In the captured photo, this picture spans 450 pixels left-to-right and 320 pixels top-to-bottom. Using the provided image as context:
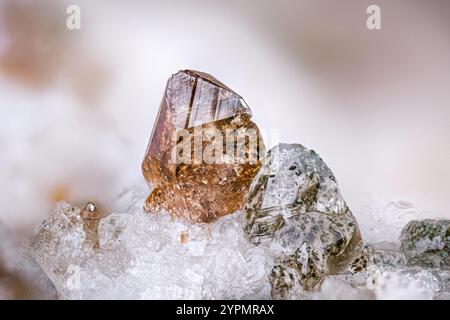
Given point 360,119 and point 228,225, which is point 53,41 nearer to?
point 360,119

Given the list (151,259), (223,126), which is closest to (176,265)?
(151,259)

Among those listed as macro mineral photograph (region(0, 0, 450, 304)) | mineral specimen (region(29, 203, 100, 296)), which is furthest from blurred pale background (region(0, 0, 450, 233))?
mineral specimen (region(29, 203, 100, 296))

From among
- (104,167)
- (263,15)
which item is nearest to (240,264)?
(104,167)

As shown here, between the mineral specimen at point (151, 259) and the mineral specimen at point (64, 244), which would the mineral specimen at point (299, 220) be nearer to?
the mineral specimen at point (151, 259)

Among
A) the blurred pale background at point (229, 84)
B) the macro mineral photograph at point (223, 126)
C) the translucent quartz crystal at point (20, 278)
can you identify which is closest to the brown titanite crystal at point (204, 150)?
the macro mineral photograph at point (223, 126)

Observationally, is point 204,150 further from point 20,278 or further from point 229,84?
point 229,84

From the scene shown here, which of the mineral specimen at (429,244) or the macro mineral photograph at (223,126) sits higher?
the macro mineral photograph at (223,126)
